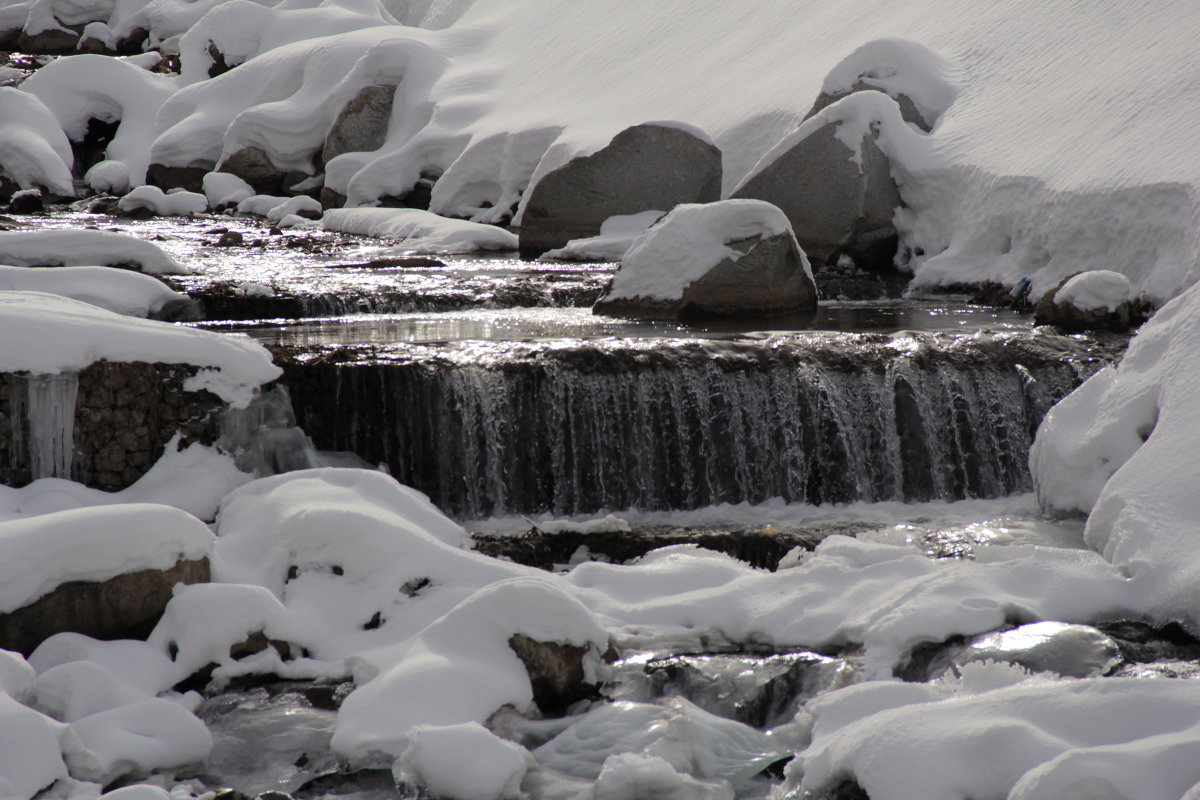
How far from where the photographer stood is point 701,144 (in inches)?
579

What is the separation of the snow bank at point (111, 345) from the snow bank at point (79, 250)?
10.4ft

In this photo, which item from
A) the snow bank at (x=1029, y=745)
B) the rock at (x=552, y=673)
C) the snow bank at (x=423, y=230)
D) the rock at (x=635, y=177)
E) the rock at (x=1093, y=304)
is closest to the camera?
the snow bank at (x=1029, y=745)

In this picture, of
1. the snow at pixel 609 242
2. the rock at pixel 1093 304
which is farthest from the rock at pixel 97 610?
the snow at pixel 609 242

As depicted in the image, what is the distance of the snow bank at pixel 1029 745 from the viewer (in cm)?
313

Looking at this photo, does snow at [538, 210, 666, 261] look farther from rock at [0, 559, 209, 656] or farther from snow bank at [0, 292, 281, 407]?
rock at [0, 559, 209, 656]

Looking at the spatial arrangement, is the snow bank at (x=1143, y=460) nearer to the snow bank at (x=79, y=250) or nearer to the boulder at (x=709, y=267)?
the boulder at (x=709, y=267)

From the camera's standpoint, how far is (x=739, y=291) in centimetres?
1010

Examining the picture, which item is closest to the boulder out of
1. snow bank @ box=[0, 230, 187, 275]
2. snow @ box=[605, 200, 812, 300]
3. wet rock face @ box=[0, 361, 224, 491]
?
snow @ box=[605, 200, 812, 300]

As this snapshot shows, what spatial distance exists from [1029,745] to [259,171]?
23.2 m

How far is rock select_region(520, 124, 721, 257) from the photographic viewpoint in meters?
14.5

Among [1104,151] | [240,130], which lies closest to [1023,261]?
[1104,151]

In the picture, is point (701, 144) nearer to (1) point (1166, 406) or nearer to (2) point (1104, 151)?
(2) point (1104, 151)

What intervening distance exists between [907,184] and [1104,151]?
2.51 m

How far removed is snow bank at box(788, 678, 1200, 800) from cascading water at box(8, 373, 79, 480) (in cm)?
444
